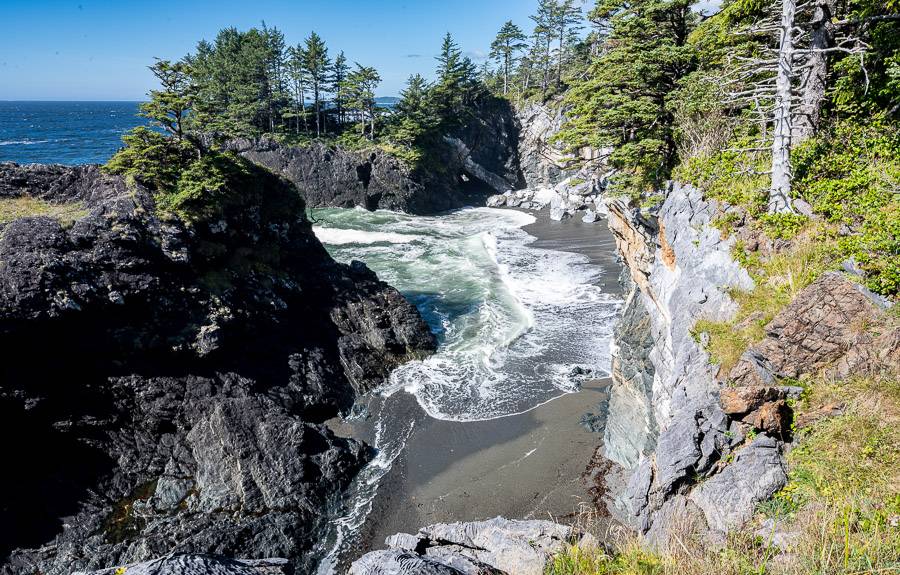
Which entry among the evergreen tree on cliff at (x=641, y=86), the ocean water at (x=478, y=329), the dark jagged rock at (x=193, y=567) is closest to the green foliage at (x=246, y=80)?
the ocean water at (x=478, y=329)

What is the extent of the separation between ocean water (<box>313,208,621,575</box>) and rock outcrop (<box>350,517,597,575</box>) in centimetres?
460

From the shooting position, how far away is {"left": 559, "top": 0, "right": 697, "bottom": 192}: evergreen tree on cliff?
16.1 m

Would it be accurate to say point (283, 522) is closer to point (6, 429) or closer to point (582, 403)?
point (6, 429)

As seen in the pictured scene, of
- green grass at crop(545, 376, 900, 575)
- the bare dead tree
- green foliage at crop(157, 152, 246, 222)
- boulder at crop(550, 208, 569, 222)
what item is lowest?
green grass at crop(545, 376, 900, 575)

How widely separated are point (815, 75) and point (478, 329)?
15178 mm

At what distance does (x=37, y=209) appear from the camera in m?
16.0

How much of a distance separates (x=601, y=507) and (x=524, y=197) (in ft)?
146

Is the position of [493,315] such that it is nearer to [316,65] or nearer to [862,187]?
[862,187]

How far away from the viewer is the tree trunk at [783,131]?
32.7 feet

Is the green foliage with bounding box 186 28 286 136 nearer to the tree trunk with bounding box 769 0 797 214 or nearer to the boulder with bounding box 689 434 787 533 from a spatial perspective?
the tree trunk with bounding box 769 0 797 214

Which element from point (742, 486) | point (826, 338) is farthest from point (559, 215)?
point (742, 486)

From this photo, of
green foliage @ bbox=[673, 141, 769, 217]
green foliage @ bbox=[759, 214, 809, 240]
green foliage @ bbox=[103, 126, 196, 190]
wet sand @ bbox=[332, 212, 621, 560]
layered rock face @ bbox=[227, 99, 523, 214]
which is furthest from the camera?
layered rock face @ bbox=[227, 99, 523, 214]

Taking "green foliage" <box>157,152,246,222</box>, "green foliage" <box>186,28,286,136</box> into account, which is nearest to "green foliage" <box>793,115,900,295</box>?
"green foliage" <box>157,152,246,222</box>

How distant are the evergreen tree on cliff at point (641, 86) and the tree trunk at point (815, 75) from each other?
470 centimetres
